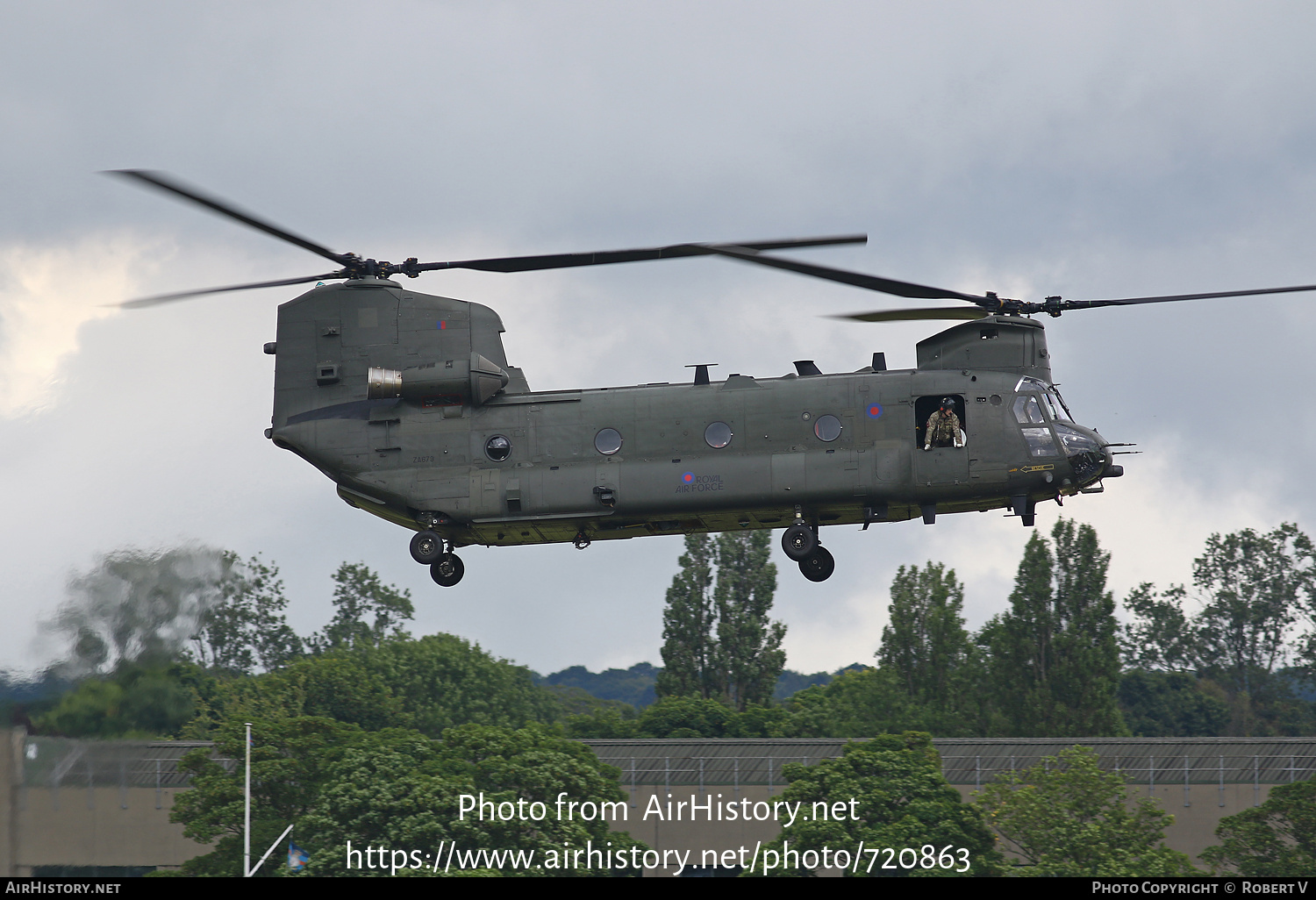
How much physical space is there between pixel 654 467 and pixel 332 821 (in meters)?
35.1

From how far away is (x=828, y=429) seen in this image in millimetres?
→ 32625

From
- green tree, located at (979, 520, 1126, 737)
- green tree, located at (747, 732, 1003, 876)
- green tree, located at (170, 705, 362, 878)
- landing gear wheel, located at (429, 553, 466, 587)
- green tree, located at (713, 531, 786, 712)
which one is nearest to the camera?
landing gear wheel, located at (429, 553, 466, 587)

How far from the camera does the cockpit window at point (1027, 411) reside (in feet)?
107

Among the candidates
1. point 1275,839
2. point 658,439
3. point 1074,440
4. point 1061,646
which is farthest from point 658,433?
point 1061,646

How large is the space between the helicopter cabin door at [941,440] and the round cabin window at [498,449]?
8917 mm

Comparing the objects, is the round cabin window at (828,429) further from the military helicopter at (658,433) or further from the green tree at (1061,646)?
the green tree at (1061,646)

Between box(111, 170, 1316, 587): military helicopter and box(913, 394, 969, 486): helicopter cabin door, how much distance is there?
0.04m

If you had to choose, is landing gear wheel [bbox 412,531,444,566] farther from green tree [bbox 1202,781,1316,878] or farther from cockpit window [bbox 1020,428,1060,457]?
green tree [bbox 1202,781,1316,878]

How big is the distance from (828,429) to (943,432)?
2.47m

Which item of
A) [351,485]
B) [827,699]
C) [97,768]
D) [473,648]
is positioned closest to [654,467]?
[351,485]

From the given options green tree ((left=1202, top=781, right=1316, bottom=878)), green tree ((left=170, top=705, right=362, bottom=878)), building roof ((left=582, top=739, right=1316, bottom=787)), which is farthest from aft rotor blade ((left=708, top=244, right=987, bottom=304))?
building roof ((left=582, top=739, right=1316, bottom=787))

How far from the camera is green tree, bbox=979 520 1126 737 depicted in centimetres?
10644

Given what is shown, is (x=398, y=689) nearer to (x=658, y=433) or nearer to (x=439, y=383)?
(x=439, y=383)

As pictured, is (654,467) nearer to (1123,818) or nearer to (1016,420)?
(1016,420)
